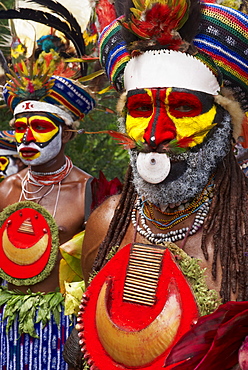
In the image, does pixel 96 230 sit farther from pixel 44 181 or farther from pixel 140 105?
pixel 44 181

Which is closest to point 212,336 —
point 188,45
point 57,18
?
point 188,45

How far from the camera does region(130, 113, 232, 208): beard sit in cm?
235

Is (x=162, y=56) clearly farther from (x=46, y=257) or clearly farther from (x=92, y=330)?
(x=46, y=257)

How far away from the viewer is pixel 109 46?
8.52 ft

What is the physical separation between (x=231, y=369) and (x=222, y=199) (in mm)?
837

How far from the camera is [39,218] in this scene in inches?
180

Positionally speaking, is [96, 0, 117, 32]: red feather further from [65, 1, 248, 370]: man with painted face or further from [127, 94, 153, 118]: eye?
[127, 94, 153, 118]: eye

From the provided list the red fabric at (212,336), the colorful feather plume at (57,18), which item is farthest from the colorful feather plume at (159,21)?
the colorful feather plume at (57,18)

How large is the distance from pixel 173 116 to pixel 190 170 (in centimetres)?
24

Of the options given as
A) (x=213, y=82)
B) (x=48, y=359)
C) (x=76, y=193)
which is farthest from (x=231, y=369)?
(x=76, y=193)

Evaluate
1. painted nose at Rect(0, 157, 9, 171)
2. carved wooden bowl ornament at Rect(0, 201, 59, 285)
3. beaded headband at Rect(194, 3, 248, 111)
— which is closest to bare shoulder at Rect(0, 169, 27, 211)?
carved wooden bowl ornament at Rect(0, 201, 59, 285)

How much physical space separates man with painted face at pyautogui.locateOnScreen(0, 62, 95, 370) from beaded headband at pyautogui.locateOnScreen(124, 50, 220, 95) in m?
1.97

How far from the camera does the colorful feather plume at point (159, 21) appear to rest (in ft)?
7.27

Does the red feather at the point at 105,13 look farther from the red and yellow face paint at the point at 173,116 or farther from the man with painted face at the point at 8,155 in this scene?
the man with painted face at the point at 8,155
